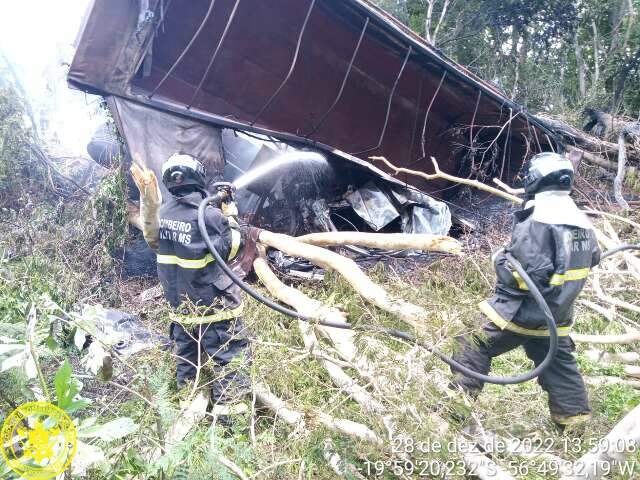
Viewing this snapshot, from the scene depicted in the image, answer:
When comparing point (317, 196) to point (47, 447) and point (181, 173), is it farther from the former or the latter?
point (47, 447)

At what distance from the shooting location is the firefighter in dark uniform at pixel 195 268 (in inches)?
98.7

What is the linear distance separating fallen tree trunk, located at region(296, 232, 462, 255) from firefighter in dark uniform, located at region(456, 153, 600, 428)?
58cm

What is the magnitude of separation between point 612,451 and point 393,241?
2.03 metres

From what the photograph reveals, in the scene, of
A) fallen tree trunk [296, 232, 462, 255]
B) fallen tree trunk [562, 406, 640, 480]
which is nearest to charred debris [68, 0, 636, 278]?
fallen tree trunk [296, 232, 462, 255]

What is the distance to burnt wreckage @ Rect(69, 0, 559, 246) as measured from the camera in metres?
3.92

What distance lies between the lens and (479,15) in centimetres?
858

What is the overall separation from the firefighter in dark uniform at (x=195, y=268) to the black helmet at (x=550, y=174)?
165cm

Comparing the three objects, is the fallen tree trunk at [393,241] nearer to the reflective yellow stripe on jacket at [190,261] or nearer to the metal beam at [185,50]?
the reflective yellow stripe on jacket at [190,261]

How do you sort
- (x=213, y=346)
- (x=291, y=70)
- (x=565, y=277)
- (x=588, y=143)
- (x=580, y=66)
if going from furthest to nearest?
(x=580, y=66)
(x=588, y=143)
(x=291, y=70)
(x=213, y=346)
(x=565, y=277)

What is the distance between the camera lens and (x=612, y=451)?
57.5 inches

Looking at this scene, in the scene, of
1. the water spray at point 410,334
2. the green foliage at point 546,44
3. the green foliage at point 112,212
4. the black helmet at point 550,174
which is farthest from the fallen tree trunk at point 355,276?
the green foliage at point 546,44

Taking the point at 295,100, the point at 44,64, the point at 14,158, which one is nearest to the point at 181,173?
the point at 295,100

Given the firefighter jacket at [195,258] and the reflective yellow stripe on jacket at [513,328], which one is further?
the firefighter jacket at [195,258]

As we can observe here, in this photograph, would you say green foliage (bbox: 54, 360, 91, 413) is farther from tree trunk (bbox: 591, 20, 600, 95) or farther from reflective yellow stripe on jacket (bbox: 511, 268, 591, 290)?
tree trunk (bbox: 591, 20, 600, 95)
